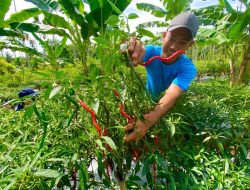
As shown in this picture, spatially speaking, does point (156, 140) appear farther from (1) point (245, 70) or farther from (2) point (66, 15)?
(1) point (245, 70)

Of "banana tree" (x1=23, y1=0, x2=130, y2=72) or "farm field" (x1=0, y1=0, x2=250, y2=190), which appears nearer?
"farm field" (x1=0, y1=0, x2=250, y2=190)

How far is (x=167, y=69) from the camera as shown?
5.12ft

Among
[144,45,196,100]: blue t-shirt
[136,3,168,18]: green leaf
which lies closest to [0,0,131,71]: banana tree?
[144,45,196,100]: blue t-shirt

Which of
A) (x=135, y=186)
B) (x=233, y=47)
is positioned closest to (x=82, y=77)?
(x=135, y=186)

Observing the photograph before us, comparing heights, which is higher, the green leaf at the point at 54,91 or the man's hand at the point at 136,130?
the green leaf at the point at 54,91

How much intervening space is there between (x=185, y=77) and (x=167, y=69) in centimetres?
24

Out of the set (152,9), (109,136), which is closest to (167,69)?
(109,136)

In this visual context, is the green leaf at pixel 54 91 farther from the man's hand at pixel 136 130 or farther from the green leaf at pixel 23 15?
the green leaf at pixel 23 15

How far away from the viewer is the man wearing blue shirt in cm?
91

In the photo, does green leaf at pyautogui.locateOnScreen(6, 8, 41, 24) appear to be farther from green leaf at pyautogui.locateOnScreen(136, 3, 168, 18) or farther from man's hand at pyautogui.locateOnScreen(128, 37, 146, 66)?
green leaf at pyautogui.locateOnScreen(136, 3, 168, 18)

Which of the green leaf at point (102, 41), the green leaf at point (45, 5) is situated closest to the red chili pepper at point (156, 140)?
the green leaf at point (102, 41)

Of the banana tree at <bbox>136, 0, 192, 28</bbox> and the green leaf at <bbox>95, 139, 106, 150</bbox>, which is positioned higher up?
the banana tree at <bbox>136, 0, 192, 28</bbox>

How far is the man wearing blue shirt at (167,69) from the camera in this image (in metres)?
0.91

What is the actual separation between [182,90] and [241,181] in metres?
0.43
